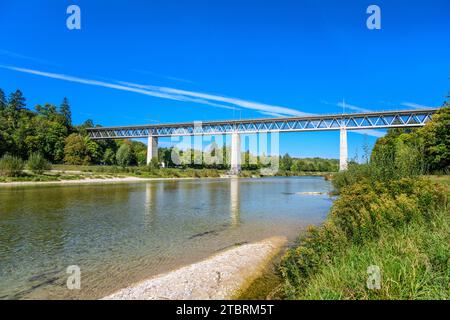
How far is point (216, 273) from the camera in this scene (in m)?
8.11

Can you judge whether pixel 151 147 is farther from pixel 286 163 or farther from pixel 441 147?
pixel 441 147

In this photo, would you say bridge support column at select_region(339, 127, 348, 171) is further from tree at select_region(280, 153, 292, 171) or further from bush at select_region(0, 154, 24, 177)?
tree at select_region(280, 153, 292, 171)

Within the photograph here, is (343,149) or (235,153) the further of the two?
(235,153)

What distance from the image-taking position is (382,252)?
628 cm

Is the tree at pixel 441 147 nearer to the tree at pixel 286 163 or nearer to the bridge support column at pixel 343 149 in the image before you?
the bridge support column at pixel 343 149

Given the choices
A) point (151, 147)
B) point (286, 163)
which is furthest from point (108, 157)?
point (286, 163)

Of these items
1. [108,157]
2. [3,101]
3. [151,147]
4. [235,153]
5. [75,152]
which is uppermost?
[3,101]

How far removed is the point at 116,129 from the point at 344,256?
124519mm

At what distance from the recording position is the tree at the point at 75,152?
9306cm

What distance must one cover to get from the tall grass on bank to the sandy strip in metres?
1.41

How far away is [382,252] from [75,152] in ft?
331

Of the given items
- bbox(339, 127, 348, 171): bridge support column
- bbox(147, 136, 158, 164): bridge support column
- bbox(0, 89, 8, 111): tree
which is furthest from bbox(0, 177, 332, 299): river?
bbox(0, 89, 8, 111): tree

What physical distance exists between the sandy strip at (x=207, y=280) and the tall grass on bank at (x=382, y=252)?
4.62 feet
